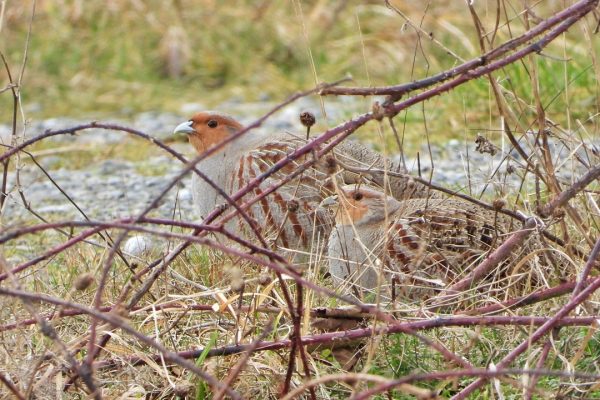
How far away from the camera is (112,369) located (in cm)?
330

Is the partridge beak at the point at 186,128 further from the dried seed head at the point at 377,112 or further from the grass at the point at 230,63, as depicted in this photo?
the dried seed head at the point at 377,112

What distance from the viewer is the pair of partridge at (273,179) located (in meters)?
4.89

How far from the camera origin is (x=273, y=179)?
5.26 m

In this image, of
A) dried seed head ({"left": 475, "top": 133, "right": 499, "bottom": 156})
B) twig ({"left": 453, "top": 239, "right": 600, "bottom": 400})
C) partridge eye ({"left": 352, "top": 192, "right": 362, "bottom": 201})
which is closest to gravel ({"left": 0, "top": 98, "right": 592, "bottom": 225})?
partridge eye ({"left": 352, "top": 192, "right": 362, "bottom": 201})

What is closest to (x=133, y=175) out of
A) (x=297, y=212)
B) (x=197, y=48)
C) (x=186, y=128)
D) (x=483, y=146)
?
(x=186, y=128)

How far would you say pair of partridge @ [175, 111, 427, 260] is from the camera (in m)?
4.89

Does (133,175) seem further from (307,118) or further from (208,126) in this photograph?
(307,118)

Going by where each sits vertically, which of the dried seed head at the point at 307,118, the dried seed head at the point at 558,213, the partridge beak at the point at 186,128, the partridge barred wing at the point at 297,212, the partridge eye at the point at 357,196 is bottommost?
the dried seed head at the point at 558,213

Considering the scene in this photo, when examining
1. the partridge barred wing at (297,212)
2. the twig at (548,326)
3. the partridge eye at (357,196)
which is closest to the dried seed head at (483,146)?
the twig at (548,326)

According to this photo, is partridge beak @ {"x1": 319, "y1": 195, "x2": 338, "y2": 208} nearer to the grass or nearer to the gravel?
the grass

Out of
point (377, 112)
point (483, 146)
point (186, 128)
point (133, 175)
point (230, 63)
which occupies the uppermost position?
point (230, 63)

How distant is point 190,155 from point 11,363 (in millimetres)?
4007

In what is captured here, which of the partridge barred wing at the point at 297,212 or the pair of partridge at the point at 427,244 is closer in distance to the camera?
the pair of partridge at the point at 427,244

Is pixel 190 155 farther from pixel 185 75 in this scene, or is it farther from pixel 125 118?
pixel 185 75
